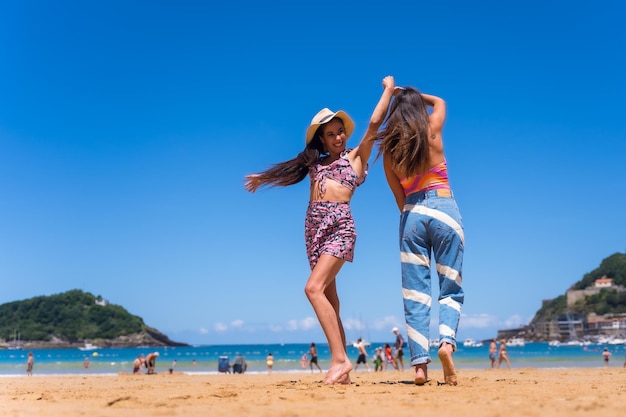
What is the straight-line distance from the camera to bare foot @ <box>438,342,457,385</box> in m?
→ 4.69

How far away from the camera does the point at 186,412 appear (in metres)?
3.42

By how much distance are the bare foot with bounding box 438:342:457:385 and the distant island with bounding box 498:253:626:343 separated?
131262 millimetres

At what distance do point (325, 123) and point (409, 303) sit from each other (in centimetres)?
188

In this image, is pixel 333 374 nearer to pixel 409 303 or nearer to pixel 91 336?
pixel 409 303

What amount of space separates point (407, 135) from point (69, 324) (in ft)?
499

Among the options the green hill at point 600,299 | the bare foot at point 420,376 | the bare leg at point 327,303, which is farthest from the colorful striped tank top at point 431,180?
the green hill at point 600,299

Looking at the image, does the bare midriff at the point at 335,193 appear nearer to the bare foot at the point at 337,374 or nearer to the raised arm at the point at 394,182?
the raised arm at the point at 394,182

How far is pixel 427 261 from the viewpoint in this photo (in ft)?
17.1

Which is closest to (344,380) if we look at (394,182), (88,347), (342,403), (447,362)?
(447,362)

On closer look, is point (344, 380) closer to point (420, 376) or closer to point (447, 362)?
point (420, 376)

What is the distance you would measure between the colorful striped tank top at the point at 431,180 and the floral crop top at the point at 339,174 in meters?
0.56

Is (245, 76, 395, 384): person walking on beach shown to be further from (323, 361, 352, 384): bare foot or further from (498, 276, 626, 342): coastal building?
(498, 276, 626, 342): coastal building

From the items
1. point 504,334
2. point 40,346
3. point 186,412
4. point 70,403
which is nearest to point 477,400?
point 186,412

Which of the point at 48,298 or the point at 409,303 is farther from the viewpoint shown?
the point at 48,298
